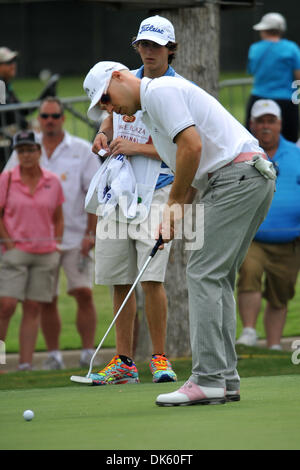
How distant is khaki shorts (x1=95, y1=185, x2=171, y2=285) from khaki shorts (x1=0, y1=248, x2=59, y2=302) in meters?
2.69

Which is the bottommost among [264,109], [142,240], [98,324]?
[98,324]

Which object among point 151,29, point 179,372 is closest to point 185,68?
point 151,29

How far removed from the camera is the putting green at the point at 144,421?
4.34 m

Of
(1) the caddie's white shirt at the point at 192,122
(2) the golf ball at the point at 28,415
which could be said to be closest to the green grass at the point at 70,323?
(1) the caddie's white shirt at the point at 192,122

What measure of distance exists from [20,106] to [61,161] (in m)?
2.95

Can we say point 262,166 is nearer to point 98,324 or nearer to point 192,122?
point 192,122

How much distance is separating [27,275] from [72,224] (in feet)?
2.66

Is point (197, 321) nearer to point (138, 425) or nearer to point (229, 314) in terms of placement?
point (229, 314)

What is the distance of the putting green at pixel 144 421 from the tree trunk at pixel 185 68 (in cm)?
286

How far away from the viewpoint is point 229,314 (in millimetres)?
5711

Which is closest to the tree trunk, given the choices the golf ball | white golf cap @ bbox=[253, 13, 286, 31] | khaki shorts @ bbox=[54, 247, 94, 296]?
khaki shorts @ bbox=[54, 247, 94, 296]

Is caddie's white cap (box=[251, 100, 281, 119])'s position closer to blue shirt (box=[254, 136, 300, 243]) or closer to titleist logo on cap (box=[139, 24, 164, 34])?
blue shirt (box=[254, 136, 300, 243])

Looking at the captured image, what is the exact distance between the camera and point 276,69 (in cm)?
1227

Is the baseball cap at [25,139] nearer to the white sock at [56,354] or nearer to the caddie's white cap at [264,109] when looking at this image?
the white sock at [56,354]
